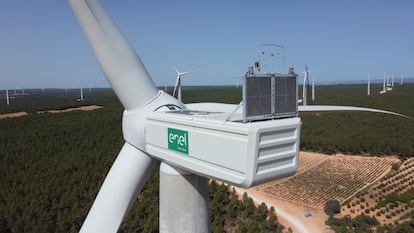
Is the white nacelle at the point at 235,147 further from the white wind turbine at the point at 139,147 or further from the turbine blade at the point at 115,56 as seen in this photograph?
the turbine blade at the point at 115,56

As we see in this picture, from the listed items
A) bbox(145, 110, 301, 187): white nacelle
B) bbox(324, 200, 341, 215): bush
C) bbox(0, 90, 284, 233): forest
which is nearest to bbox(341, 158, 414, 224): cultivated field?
bbox(324, 200, 341, 215): bush

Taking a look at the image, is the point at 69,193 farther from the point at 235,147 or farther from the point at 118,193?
the point at 235,147

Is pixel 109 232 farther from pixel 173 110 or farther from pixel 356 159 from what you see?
pixel 356 159

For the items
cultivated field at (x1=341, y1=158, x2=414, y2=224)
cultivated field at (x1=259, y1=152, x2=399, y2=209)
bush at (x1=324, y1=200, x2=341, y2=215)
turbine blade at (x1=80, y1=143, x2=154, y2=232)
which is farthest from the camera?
cultivated field at (x1=259, y1=152, x2=399, y2=209)

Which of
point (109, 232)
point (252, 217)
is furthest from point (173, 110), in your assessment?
point (252, 217)

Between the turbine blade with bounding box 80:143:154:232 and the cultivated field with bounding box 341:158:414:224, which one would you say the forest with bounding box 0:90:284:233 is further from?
the turbine blade with bounding box 80:143:154:232

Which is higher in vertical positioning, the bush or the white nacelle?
the white nacelle
